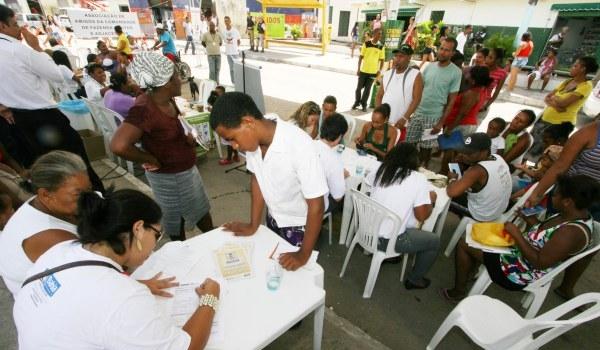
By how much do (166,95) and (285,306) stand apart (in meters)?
1.63

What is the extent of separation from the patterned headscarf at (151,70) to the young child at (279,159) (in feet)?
2.38

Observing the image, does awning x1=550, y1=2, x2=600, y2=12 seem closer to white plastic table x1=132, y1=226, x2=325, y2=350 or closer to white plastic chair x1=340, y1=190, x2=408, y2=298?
white plastic chair x1=340, y1=190, x2=408, y2=298

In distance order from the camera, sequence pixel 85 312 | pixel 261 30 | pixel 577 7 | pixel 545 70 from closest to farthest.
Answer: pixel 85 312, pixel 545 70, pixel 577 7, pixel 261 30

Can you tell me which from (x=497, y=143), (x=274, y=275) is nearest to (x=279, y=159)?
(x=274, y=275)

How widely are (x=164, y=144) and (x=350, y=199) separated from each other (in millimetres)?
1897

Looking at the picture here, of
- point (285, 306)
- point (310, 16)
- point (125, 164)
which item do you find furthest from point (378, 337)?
point (310, 16)

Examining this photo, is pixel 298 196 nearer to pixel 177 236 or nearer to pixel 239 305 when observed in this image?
pixel 239 305

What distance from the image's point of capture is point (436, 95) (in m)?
4.29

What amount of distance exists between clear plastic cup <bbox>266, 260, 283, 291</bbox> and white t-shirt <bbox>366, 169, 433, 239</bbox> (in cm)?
123

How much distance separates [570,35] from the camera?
1274 cm

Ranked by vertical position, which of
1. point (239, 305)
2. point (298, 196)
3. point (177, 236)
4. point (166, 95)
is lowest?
point (177, 236)

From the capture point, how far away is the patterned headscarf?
6.14ft

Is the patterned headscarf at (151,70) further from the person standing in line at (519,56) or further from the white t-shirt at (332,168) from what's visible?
the person standing in line at (519,56)

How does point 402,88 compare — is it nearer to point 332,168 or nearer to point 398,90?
point 398,90
